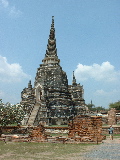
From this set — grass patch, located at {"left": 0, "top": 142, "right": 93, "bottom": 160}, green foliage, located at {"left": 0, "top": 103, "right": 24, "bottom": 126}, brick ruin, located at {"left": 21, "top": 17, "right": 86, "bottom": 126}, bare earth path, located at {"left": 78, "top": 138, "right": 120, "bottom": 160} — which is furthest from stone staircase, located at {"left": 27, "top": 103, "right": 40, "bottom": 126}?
bare earth path, located at {"left": 78, "top": 138, "right": 120, "bottom": 160}

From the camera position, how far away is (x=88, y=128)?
1870 centimetres

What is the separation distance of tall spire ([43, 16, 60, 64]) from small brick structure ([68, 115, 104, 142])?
3006 cm

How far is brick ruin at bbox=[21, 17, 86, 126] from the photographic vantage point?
127 feet

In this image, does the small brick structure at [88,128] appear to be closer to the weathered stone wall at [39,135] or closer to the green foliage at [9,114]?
the weathered stone wall at [39,135]

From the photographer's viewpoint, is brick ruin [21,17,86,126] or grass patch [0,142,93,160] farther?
brick ruin [21,17,86,126]

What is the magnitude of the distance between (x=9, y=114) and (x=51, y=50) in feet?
97.2

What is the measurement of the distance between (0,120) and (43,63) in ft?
93.9

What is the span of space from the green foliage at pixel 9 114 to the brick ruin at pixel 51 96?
1200 cm

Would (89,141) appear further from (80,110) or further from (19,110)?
(80,110)

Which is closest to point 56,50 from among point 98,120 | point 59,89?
point 59,89

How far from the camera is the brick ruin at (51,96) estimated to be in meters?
38.6

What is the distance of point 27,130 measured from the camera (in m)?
25.5

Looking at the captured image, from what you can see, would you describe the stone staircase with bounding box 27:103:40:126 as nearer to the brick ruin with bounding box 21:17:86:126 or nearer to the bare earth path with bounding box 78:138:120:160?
the brick ruin with bounding box 21:17:86:126

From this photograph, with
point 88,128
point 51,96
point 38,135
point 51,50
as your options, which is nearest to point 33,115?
point 51,96
